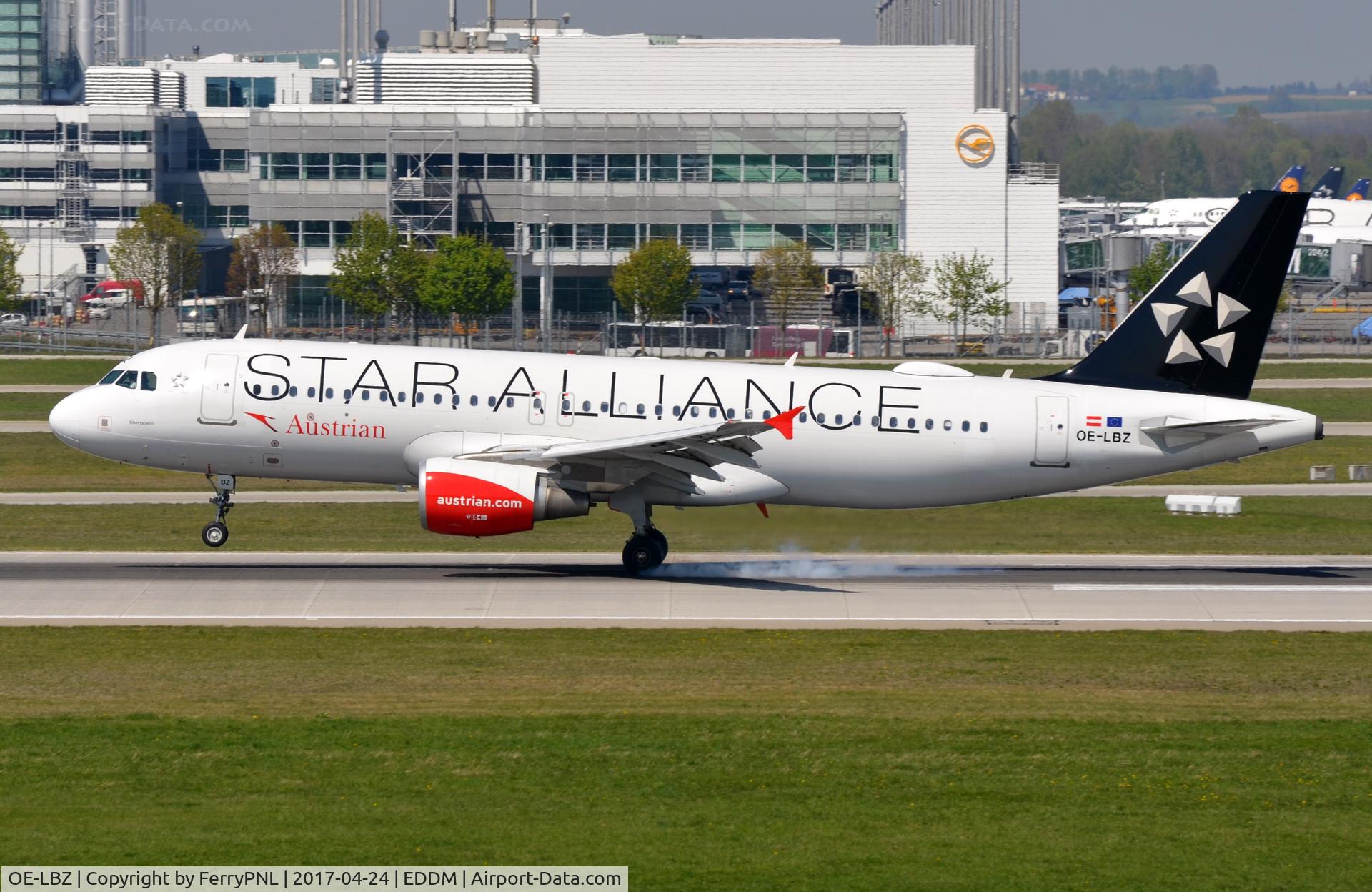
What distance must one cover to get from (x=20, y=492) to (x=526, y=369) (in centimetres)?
2318

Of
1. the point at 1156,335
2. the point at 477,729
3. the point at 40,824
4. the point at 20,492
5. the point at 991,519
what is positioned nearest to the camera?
the point at 40,824

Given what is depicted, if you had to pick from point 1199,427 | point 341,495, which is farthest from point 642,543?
point 341,495

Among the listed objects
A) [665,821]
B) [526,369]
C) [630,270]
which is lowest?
[665,821]

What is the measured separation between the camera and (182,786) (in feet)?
67.4

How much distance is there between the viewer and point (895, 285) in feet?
404

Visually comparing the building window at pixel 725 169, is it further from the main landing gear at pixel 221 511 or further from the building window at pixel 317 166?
the main landing gear at pixel 221 511

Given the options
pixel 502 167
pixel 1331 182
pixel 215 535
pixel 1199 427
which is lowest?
pixel 215 535

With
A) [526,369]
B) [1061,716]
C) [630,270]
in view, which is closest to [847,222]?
[630,270]

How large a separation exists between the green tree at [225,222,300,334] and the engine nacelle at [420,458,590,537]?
9404 cm

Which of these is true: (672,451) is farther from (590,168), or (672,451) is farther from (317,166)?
(317,166)

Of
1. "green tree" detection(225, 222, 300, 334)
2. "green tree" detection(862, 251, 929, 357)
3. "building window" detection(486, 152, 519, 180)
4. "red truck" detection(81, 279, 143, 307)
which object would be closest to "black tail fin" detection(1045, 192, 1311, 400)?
"green tree" detection(862, 251, 929, 357)

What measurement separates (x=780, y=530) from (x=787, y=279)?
82.2m

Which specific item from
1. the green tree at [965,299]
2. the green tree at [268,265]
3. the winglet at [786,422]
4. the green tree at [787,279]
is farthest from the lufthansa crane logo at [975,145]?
the winglet at [786,422]

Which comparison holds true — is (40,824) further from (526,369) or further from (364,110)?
(364,110)
